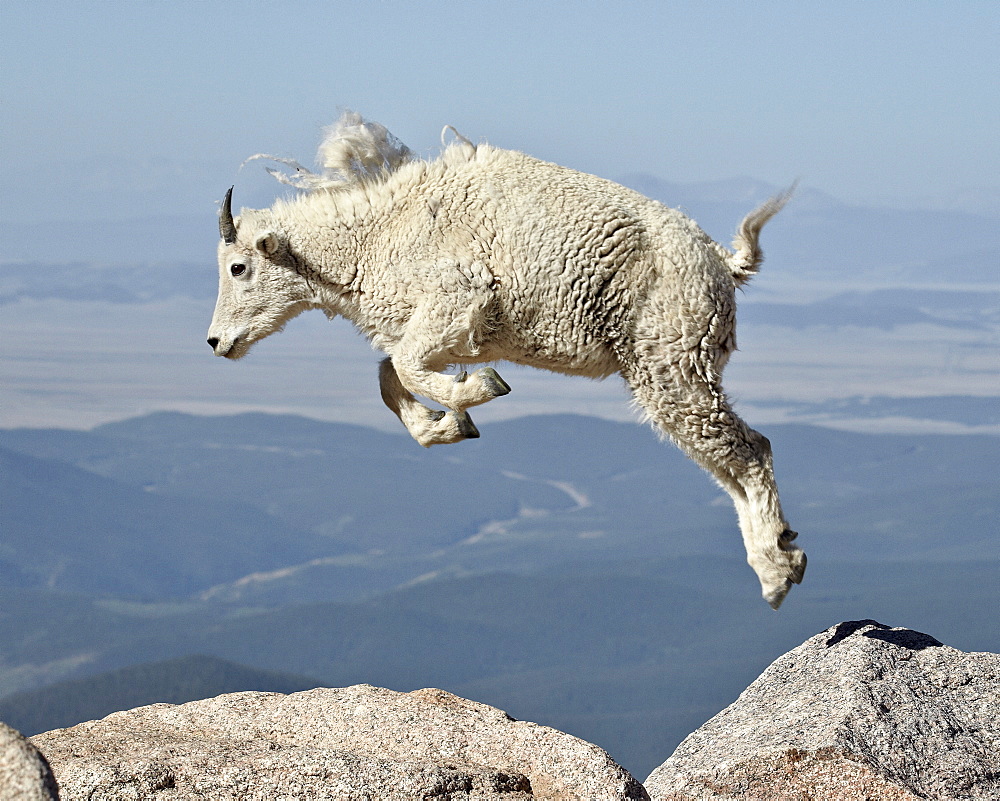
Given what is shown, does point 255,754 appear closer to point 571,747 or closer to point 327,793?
point 327,793

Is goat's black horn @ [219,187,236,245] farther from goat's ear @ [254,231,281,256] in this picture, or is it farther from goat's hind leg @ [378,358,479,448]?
goat's hind leg @ [378,358,479,448]

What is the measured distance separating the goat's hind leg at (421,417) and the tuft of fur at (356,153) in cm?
124

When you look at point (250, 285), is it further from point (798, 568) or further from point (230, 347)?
point (798, 568)

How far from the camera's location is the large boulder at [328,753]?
19.0 ft

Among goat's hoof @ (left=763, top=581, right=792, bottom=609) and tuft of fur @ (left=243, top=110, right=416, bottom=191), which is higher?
tuft of fur @ (left=243, top=110, right=416, bottom=191)

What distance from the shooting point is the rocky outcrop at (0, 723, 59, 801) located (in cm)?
448

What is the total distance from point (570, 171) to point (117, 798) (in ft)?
14.7

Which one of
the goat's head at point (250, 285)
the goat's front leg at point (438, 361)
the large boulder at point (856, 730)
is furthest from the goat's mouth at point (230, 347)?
the large boulder at point (856, 730)

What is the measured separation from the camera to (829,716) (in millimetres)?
7758

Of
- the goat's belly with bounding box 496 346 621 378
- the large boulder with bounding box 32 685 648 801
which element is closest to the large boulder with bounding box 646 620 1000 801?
the large boulder with bounding box 32 685 648 801

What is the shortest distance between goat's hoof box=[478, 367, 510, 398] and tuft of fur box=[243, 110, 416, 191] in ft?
5.32

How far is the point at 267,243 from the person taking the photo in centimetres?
736

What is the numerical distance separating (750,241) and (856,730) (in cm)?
321

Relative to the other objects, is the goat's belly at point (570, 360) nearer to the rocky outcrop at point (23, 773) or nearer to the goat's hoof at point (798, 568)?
the goat's hoof at point (798, 568)
